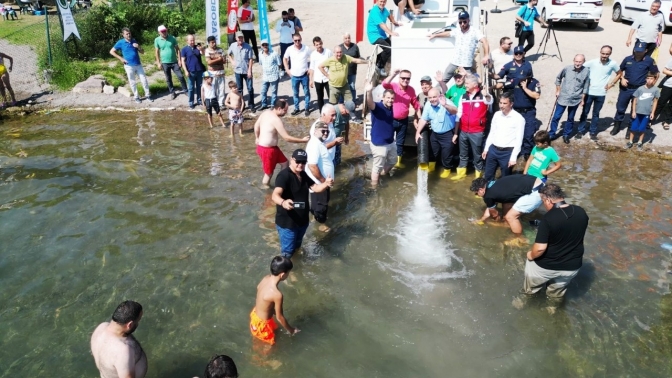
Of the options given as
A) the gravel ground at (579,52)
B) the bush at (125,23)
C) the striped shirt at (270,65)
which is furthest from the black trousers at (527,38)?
the bush at (125,23)

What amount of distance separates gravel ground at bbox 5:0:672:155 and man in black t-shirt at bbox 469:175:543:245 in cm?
434

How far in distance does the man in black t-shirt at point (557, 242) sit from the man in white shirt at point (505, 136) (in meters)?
2.64

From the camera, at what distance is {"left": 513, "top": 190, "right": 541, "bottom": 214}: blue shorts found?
23.2 feet

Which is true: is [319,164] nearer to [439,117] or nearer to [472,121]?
[439,117]

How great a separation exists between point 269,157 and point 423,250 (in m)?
3.12

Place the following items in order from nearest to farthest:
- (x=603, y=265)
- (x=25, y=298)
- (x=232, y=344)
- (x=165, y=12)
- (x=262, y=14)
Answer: (x=232, y=344), (x=25, y=298), (x=603, y=265), (x=262, y=14), (x=165, y=12)

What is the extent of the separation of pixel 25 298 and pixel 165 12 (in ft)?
55.6

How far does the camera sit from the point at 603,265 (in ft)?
22.6

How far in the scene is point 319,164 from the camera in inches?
290

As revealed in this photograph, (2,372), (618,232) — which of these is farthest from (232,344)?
(618,232)

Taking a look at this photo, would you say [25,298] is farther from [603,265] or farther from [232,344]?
[603,265]

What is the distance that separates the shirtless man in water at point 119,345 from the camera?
4.21m

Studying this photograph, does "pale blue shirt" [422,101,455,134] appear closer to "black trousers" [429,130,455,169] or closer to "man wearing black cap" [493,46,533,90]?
"black trousers" [429,130,455,169]

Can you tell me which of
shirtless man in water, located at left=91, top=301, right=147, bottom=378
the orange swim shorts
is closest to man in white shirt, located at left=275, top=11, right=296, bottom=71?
the orange swim shorts
